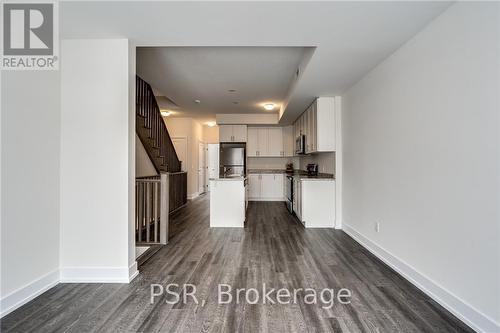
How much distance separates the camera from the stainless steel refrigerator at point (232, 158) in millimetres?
7277

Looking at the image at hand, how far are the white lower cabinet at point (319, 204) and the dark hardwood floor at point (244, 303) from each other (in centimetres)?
90

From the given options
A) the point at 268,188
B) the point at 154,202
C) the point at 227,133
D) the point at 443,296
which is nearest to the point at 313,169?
the point at 268,188

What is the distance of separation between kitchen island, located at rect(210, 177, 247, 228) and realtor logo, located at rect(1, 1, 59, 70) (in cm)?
291

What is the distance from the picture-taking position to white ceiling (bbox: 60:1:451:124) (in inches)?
74.6

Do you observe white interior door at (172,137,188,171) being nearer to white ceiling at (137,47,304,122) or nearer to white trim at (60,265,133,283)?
white ceiling at (137,47,304,122)

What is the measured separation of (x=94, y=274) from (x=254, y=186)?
5.40 metres

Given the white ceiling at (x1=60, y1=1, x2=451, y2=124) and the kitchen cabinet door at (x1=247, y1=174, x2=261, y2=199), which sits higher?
the white ceiling at (x1=60, y1=1, x2=451, y2=124)

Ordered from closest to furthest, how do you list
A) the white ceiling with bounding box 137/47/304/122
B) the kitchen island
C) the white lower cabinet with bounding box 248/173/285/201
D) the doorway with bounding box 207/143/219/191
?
the white ceiling with bounding box 137/47/304/122
the kitchen island
the white lower cabinet with bounding box 248/173/285/201
the doorway with bounding box 207/143/219/191

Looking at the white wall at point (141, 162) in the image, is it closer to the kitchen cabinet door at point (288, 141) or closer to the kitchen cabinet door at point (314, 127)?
the kitchen cabinet door at point (314, 127)

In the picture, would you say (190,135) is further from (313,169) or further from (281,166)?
(313,169)

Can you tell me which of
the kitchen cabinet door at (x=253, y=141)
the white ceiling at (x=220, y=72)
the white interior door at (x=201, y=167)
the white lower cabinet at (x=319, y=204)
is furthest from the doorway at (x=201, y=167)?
the white lower cabinet at (x=319, y=204)

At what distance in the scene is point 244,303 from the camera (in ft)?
Answer: 6.50

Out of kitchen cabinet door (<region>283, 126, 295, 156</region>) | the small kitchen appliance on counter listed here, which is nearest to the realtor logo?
the small kitchen appliance on counter

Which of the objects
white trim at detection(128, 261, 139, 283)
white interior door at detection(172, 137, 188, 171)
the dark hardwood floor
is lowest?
the dark hardwood floor
